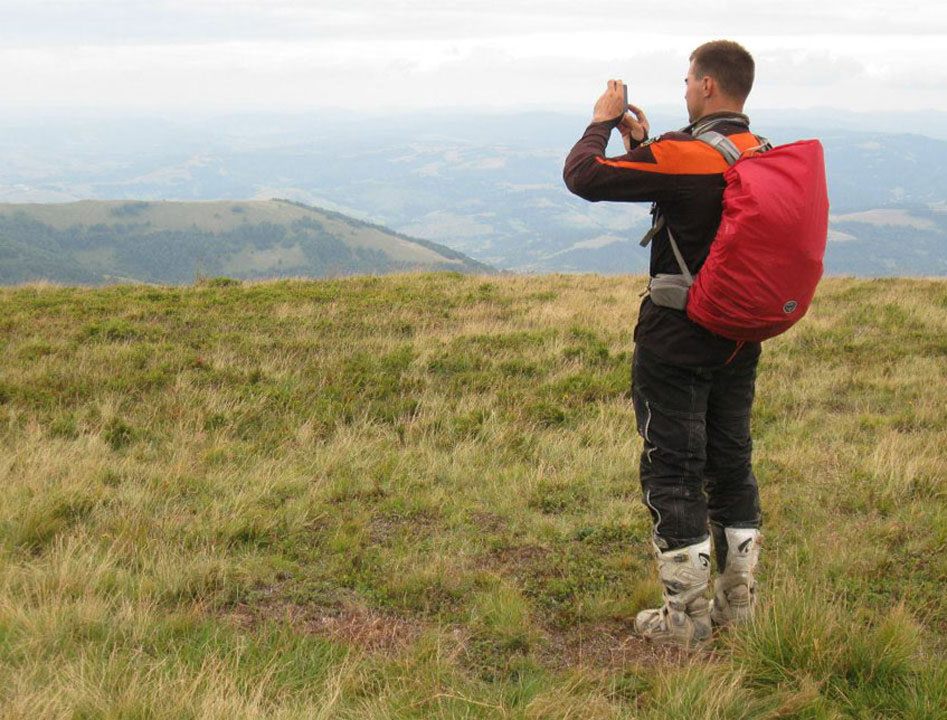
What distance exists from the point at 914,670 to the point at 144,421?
6821mm

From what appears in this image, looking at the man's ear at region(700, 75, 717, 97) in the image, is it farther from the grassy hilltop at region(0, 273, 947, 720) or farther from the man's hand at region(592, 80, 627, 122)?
the grassy hilltop at region(0, 273, 947, 720)

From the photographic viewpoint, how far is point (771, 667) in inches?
135

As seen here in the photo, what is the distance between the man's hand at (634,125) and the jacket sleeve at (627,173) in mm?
363

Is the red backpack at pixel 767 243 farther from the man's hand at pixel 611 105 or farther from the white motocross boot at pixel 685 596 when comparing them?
the white motocross boot at pixel 685 596

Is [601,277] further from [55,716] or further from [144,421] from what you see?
[55,716]

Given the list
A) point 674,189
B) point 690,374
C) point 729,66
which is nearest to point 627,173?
point 674,189

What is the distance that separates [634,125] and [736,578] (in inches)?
97.5

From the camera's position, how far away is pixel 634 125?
395 centimetres

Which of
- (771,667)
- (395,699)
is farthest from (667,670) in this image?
(395,699)

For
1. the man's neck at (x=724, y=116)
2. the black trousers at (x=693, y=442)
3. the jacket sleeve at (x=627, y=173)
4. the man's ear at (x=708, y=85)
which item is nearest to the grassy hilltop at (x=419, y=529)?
the black trousers at (x=693, y=442)

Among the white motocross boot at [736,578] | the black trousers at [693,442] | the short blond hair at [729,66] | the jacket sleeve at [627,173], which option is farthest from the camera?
the white motocross boot at [736,578]

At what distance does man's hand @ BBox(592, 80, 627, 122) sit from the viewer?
378 cm

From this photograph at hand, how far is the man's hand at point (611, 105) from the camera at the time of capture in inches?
149

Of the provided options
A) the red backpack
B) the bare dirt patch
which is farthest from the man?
the bare dirt patch
